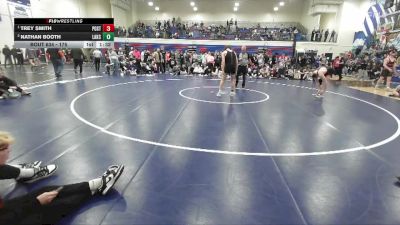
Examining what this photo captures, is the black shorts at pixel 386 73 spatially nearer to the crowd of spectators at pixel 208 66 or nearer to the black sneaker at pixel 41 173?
the crowd of spectators at pixel 208 66

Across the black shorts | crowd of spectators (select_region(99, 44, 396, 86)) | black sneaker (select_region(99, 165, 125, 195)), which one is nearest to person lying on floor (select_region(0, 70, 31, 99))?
black sneaker (select_region(99, 165, 125, 195))

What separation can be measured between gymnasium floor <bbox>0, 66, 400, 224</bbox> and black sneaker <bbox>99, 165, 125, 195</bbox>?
10 cm

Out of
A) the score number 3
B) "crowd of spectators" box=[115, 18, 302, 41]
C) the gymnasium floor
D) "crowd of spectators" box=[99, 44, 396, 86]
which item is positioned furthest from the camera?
"crowd of spectators" box=[115, 18, 302, 41]

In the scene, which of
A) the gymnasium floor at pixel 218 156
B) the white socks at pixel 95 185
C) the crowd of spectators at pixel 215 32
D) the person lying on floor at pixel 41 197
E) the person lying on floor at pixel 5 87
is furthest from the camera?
the crowd of spectators at pixel 215 32

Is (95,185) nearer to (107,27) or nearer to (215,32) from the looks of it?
(107,27)

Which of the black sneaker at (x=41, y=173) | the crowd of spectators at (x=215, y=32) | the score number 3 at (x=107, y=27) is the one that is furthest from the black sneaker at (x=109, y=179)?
the crowd of spectators at (x=215, y=32)

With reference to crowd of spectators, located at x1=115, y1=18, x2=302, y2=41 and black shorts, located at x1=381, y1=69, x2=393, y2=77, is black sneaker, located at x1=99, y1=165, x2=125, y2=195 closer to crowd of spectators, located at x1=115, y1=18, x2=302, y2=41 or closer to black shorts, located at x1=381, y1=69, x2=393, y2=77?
black shorts, located at x1=381, y1=69, x2=393, y2=77

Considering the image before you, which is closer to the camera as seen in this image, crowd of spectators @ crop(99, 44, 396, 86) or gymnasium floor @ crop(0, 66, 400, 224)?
gymnasium floor @ crop(0, 66, 400, 224)

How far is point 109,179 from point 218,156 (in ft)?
5.59

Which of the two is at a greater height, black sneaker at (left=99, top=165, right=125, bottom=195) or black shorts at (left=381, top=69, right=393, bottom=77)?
black shorts at (left=381, top=69, right=393, bottom=77)

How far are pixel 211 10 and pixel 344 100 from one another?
2761 centimetres

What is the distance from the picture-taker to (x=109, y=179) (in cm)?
315
